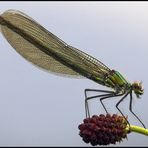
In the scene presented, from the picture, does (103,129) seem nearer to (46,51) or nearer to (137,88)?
(137,88)

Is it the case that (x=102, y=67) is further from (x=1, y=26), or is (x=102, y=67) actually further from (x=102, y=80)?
(x=1, y=26)

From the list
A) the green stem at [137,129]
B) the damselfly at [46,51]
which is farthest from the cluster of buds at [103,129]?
the damselfly at [46,51]

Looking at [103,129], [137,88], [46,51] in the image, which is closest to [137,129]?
[103,129]

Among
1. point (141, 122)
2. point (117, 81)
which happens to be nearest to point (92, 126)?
point (141, 122)

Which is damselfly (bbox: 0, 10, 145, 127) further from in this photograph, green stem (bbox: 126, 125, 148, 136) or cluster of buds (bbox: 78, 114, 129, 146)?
green stem (bbox: 126, 125, 148, 136)

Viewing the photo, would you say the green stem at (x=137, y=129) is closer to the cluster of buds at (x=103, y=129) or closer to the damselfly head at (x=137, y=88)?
the cluster of buds at (x=103, y=129)

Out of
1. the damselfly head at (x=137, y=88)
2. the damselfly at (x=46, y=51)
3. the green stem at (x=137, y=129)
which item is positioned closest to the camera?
the green stem at (x=137, y=129)
